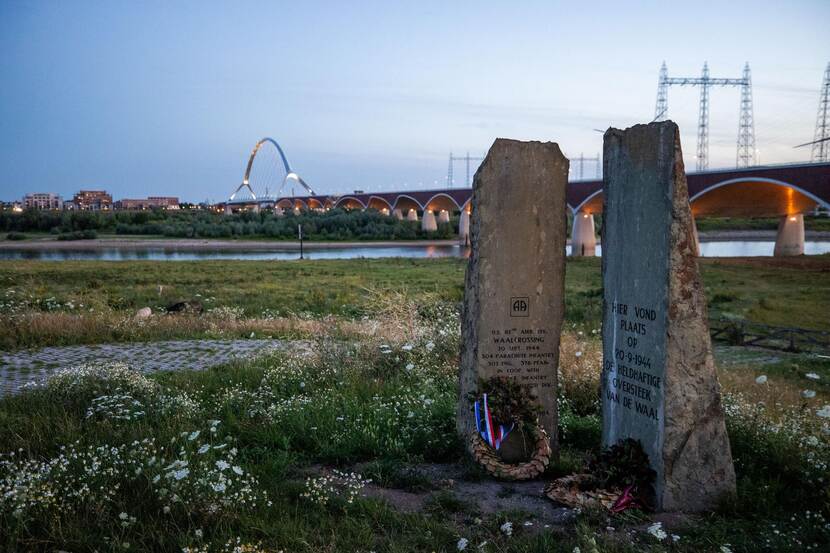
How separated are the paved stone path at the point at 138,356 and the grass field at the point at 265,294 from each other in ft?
2.97

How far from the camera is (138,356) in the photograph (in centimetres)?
1211

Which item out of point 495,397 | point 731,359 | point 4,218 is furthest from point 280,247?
point 495,397

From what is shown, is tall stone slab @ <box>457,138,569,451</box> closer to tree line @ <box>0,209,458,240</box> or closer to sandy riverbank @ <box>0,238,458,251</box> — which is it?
sandy riverbank @ <box>0,238,458,251</box>

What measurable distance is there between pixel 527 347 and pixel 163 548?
3908 millimetres

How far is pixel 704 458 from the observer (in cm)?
492

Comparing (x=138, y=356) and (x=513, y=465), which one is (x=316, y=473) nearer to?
(x=513, y=465)

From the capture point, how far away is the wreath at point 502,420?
5910mm

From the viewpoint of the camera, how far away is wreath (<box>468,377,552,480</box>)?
19.4 feet

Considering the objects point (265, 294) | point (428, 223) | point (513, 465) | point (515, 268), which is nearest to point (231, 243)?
point (428, 223)

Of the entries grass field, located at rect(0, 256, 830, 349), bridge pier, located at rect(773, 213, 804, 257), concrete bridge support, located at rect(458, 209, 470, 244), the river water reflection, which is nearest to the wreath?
grass field, located at rect(0, 256, 830, 349)

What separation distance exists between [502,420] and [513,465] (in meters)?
0.45

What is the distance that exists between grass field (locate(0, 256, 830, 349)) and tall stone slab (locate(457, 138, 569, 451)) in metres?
7.44

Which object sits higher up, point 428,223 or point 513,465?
point 428,223

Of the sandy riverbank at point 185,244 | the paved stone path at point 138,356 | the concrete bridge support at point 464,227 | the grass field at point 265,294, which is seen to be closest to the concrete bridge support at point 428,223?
the sandy riverbank at point 185,244
